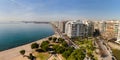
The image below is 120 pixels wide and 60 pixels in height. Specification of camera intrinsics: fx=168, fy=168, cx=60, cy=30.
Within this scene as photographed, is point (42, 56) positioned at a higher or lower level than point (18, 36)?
higher

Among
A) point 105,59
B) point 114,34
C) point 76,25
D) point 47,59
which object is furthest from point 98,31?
point 47,59

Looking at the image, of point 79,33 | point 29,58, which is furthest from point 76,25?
point 29,58

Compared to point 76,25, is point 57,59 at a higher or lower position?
lower

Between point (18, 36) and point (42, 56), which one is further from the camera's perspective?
point (18, 36)

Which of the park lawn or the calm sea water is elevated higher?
the park lawn

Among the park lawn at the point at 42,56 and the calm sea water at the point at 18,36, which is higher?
the park lawn at the point at 42,56

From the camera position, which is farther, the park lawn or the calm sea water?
the calm sea water

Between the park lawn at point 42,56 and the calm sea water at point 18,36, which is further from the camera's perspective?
the calm sea water at point 18,36

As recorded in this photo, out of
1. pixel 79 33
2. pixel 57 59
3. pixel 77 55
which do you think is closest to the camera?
pixel 77 55

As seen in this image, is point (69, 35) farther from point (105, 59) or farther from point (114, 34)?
point (105, 59)

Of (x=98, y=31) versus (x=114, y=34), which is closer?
(x=114, y=34)

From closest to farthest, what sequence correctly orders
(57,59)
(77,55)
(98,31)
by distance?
1. (77,55)
2. (57,59)
3. (98,31)
